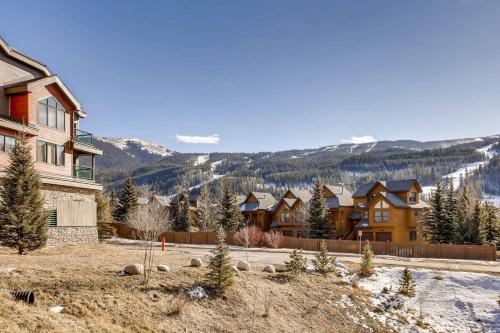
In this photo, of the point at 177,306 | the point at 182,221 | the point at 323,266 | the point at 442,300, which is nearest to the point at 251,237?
the point at 323,266

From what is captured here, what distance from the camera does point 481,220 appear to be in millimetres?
41594

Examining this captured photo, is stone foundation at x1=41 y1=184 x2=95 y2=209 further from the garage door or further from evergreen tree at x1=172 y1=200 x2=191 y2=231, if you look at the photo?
evergreen tree at x1=172 y1=200 x2=191 y2=231

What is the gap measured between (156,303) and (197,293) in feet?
7.61

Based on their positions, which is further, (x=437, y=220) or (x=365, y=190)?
(x=365, y=190)

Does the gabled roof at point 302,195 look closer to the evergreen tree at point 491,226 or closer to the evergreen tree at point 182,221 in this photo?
the evergreen tree at point 182,221

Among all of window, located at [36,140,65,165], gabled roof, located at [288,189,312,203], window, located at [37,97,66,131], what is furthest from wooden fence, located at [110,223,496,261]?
window, located at [37,97,66,131]

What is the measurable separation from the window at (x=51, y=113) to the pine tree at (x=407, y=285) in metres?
25.4

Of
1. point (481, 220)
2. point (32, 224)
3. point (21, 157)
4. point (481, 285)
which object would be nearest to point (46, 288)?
point (32, 224)

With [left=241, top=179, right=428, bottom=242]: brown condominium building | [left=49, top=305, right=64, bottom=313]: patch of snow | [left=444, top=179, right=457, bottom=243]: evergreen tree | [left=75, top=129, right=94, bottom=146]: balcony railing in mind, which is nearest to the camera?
[left=49, top=305, right=64, bottom=313]: patch of snow

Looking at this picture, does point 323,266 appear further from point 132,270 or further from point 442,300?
point 132,270

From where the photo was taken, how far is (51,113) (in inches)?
1129

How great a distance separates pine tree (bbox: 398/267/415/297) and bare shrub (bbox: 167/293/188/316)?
13677mm

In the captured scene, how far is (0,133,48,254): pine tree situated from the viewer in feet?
68.5

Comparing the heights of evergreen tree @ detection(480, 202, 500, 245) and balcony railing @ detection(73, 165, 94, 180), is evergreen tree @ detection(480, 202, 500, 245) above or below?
below
